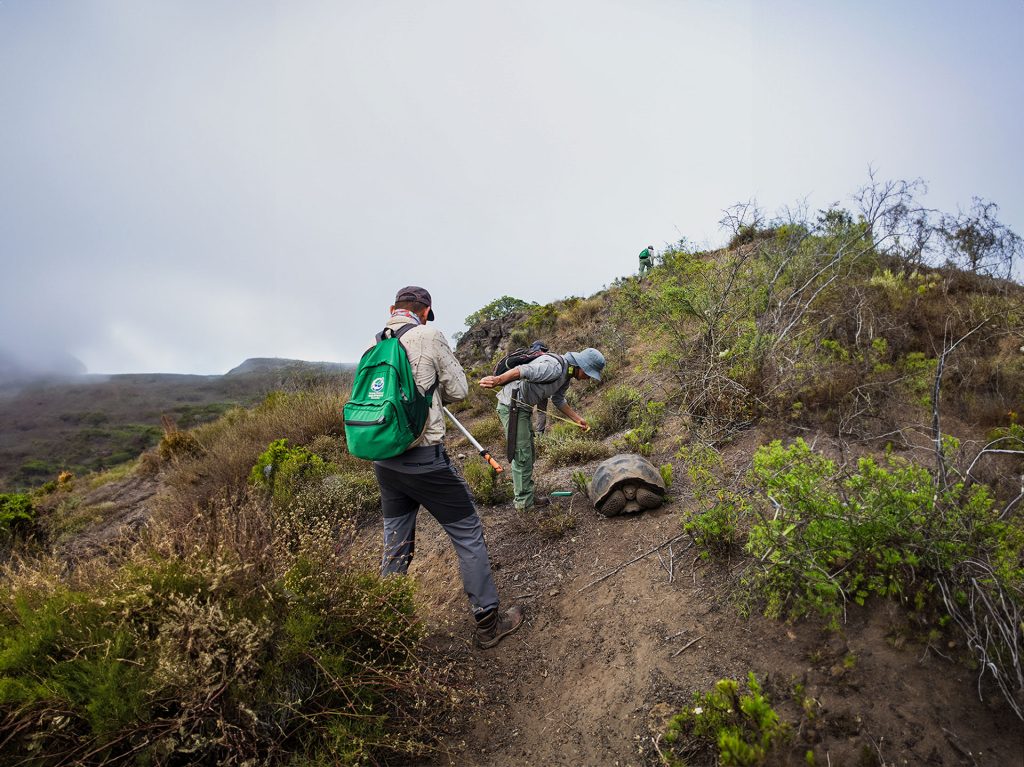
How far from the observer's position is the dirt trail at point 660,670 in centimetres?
197

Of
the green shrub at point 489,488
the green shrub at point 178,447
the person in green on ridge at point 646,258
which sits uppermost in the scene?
the person in green on ridge at point 646,258

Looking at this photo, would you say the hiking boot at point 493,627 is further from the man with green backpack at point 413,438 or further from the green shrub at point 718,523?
the green shrub at point 718,523

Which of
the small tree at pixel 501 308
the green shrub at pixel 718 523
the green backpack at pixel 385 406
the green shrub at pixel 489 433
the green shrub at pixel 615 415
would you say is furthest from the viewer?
the small tree at pixel 501 308

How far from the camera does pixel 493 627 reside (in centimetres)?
338

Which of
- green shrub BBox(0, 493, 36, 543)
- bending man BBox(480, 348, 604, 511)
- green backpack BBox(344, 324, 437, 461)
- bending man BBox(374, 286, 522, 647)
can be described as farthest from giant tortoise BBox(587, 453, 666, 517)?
green shrub BBox(0, 493, 36, 543)

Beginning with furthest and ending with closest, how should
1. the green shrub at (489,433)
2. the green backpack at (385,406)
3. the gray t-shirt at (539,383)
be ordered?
the green shrub at (489,433) → the gray t-shirt at (539,383) → the green backpack at (385,406)

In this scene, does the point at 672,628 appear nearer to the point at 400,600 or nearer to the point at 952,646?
the point at 952,646

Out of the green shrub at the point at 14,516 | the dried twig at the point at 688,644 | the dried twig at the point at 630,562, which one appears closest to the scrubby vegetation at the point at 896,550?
the dried twig at the point at 688,644

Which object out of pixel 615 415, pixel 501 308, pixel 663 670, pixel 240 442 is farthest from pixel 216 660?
pixel 501 308

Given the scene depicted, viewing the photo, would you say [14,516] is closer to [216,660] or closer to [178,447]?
[178,447]

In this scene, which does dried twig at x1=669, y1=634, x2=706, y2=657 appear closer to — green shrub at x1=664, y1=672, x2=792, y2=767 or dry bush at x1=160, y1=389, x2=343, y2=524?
green shrub at x1=664, y1=672, x2=792, y2=767

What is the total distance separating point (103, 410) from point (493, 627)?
55.8 m

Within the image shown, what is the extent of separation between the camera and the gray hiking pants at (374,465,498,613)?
3080mm

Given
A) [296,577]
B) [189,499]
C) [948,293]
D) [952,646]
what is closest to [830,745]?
[952,646]
